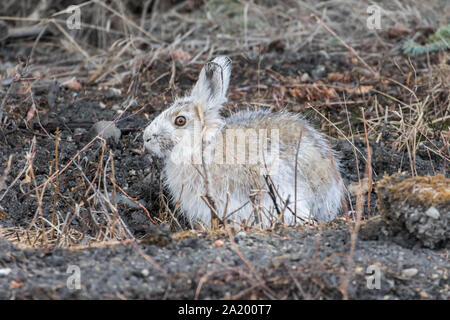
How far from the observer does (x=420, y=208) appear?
11.9 feet

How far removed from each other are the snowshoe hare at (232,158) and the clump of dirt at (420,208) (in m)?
1.19

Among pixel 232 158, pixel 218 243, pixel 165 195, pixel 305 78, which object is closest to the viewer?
pixel 218 243

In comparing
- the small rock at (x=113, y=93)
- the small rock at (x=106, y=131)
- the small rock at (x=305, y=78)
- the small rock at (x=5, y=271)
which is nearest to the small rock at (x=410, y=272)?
the small rock at (x=5, y=271)

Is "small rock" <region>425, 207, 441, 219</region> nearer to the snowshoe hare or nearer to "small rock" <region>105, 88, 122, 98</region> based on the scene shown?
the snowshoe hare

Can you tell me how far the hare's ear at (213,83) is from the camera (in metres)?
5.11

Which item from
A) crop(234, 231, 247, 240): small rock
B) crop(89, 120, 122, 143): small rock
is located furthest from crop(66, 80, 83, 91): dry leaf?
crop(234, 231, 247, 240): small rock

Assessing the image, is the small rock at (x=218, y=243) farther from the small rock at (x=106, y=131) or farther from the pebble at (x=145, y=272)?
the small rock at (x=106, y=131)

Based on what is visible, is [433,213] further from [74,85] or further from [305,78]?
[74,85]

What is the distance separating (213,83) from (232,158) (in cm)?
67

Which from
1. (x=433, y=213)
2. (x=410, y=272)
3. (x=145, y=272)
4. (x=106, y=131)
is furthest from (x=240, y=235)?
(x=106, y=131)

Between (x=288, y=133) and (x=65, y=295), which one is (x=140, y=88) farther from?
(x=65, y=295)

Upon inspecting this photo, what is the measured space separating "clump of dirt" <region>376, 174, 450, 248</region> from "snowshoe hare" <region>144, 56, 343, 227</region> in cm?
119

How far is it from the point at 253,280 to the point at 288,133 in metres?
2.07
